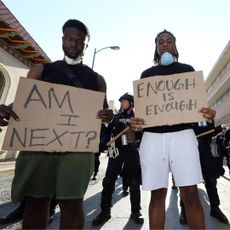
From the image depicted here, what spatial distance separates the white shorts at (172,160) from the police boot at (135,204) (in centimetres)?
186

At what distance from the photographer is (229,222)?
4.45m

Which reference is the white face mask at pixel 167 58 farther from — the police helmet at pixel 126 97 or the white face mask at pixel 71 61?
the police helmet at pixel 126 97

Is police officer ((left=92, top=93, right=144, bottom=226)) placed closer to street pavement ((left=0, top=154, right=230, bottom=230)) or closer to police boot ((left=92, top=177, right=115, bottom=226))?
police boot ((left=92, top=177, right=115, bottom=226))

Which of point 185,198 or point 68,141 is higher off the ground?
point 68,141

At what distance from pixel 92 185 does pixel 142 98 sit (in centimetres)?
571

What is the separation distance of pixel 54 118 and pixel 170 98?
1079 millimetres

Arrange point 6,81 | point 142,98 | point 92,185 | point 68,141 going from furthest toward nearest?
point 6,81
point 92,185
point 142,98
point 68,141

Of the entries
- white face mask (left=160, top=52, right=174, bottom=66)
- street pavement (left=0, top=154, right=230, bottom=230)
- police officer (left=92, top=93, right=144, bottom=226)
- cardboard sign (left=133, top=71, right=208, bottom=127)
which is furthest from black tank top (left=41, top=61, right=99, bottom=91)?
street pavement (left=0, top=154, right=230, bottom=230)

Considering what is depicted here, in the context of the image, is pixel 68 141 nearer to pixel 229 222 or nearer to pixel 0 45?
pixel 229 222

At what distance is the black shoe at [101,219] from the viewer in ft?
14.4

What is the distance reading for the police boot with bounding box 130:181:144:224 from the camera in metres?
4.52

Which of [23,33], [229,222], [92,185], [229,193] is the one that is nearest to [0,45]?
[23,33]

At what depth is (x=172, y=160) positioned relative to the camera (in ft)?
9.21

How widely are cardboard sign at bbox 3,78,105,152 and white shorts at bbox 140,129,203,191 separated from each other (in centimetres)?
53
